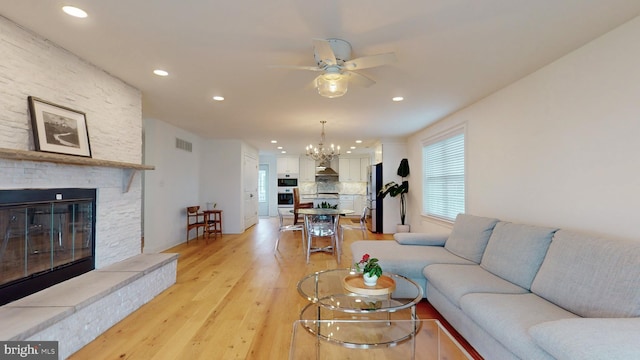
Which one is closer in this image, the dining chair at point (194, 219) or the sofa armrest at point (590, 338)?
the sofa armrest at point (590, 338)

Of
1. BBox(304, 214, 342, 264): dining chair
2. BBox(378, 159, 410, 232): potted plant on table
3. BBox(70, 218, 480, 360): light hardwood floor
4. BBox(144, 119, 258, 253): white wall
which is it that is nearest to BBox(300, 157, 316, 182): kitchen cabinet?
BBox(144, 119, 258, 253): white wall

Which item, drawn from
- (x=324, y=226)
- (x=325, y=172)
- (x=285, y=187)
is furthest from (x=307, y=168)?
(x=324, y=226)

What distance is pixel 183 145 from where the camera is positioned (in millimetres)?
5863

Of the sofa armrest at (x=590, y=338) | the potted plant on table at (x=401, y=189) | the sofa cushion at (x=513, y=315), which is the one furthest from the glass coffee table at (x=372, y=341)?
the potted plant on table at (x=401, y=189)

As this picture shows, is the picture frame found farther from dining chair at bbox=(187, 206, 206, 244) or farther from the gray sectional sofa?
dining chair at bbox=(187, 206, 206, 244)

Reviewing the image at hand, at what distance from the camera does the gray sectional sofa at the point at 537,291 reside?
132cm

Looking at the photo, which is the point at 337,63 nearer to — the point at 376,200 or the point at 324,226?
the point at 324,226

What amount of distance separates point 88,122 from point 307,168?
7747 mm

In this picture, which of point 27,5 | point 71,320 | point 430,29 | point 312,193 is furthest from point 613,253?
point 312,193

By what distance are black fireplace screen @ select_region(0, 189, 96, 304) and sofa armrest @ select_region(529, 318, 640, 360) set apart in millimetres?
3362

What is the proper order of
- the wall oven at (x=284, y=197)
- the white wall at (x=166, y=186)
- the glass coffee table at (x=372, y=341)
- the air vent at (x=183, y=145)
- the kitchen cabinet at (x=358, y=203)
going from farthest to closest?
1. the wall oven at (x=284, y=197)
2. the kitchen cabinet at (x=358, y=203)
3. the air vent at (x=183, y=145)
4. the white wall at (x=166, y=186)
5. the glass coffee table at (x=372, y=341)

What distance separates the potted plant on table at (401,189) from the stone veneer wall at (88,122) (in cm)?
483

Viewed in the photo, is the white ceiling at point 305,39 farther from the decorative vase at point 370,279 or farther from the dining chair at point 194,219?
the dining chair at point 194,219

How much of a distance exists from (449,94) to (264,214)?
26.9 feet
